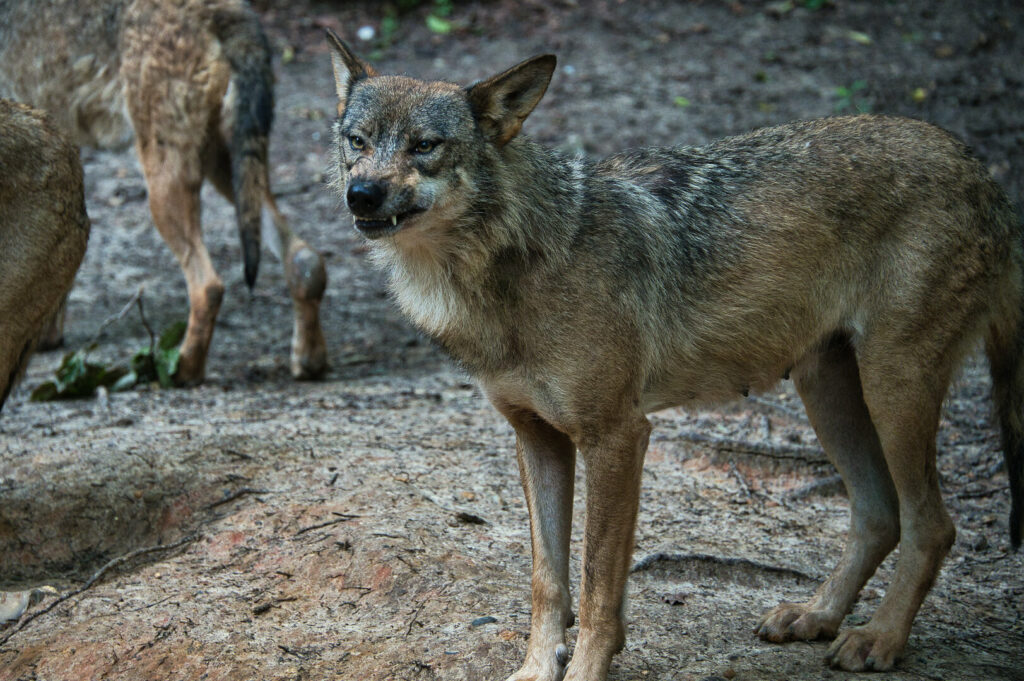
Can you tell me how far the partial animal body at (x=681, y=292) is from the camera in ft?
11.4

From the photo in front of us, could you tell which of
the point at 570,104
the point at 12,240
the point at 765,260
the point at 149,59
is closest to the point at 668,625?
the point at 765,260

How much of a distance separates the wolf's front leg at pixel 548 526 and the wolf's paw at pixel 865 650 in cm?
97

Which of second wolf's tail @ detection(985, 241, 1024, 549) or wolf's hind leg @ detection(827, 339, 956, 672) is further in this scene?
second wolf's tail @ detection(985, 241, 1024, 549)

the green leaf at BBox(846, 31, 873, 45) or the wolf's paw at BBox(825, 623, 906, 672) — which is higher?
the green leaf at BBox(846, 31, 873, 45)

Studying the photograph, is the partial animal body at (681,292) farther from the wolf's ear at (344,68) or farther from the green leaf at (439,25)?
the green leaf at (439,25)

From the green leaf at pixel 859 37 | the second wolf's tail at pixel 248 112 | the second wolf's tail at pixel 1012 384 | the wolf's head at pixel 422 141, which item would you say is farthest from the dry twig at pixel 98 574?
the green leaf at pixel 859 37

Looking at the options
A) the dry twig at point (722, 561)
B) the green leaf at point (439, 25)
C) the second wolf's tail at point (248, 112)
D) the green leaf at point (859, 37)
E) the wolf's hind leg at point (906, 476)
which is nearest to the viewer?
the wolf's hind leg at point (906, 476)

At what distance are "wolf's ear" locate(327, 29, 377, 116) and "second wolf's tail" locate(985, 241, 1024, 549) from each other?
8.18ft

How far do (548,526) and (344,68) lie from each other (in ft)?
5.89

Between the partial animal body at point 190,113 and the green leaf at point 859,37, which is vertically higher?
the green leaf at point 859,37

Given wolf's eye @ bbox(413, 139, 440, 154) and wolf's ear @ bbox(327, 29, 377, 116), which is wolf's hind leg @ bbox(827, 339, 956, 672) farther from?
wolf's ear @ bbox(327, 29, 377, 116)

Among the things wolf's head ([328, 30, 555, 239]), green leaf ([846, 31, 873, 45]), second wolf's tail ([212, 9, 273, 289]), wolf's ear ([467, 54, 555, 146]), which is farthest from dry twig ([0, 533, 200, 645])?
green leaf ([846, 31, 873, 45])

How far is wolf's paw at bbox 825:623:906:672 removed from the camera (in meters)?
3.81

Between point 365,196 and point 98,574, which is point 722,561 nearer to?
point 365,196
